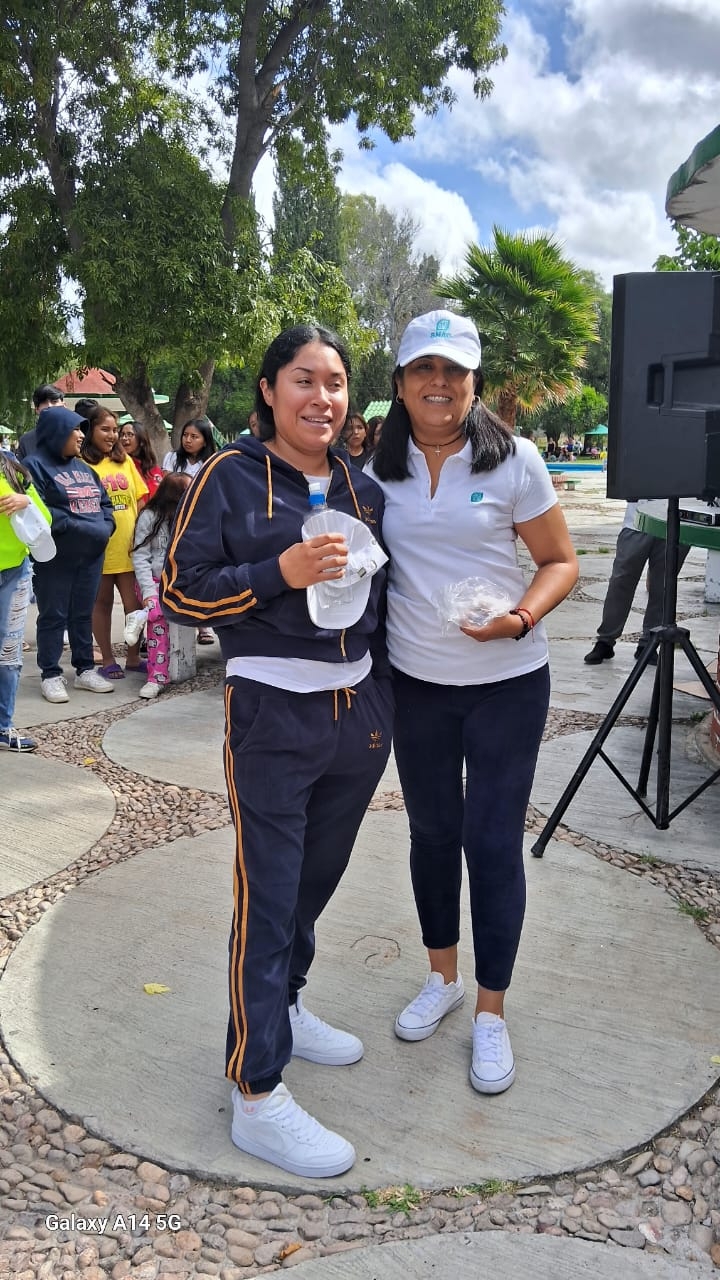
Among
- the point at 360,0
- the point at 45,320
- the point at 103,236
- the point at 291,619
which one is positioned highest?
the point at 360,0

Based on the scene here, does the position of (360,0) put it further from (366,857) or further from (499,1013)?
(499,1013)

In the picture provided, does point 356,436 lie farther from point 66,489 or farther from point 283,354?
point 283,354

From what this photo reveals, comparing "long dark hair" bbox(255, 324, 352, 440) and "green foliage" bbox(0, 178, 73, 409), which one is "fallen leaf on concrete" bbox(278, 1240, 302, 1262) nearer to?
"long dark hair" bbox(255, 324, 352, 440)

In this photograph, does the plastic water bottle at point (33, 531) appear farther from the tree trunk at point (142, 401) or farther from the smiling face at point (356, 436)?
the tree trunk at point (142, 401)

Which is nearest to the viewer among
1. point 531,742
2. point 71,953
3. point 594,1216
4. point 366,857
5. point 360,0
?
point 594,1216

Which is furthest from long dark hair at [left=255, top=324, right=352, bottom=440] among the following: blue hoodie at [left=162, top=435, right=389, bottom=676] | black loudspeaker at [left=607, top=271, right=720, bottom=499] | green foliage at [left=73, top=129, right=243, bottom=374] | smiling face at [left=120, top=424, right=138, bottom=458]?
green foliage at [left=73, top=129, right=243, bottom=374]

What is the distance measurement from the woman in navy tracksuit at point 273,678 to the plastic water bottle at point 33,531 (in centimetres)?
294

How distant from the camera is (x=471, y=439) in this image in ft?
7.24

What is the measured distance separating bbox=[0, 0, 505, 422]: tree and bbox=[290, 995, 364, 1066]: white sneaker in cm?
1033

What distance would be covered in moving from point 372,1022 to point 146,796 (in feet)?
6.64

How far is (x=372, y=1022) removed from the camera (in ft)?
8.31

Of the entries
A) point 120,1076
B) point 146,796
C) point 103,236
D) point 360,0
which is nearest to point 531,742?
point 120,1076

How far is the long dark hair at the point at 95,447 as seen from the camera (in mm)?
6312

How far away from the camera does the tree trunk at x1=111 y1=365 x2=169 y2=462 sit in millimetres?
13094
